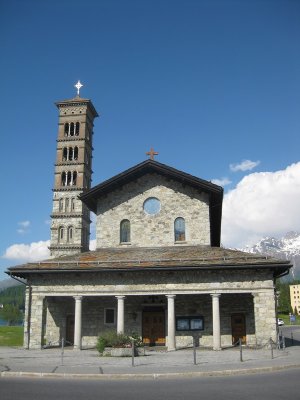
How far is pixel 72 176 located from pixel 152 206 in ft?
120

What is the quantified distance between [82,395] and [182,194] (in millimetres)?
19795

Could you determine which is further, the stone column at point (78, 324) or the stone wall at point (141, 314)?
the stone wall at point (141, 314)

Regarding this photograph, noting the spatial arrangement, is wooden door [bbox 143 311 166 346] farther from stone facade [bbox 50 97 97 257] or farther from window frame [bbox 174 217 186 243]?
stone facade [bbox 50 97 97 257]

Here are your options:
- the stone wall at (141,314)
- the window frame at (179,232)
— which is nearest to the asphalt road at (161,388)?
the stone wall at (141,314)

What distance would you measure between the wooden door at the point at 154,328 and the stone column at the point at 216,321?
398 cm

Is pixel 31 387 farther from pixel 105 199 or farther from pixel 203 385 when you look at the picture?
pixel 105 199

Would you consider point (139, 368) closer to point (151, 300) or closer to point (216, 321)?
point (216, 321)

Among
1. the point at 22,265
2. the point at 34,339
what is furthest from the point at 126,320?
the point at 22,265

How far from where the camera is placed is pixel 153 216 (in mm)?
29016

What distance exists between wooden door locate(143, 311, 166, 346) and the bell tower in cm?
3408

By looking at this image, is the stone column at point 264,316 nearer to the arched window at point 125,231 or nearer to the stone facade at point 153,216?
the stone facade at point 153,216

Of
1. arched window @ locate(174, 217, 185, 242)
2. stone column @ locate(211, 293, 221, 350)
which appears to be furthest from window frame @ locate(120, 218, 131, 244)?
stone column @ locate(211, 293, 221, 350)

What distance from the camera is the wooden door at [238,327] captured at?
83.9ft

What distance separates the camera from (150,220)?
2894 cm
